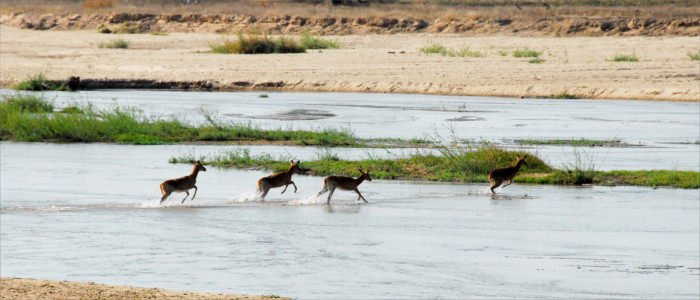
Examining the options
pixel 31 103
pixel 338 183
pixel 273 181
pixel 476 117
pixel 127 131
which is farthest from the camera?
pixel 476 117

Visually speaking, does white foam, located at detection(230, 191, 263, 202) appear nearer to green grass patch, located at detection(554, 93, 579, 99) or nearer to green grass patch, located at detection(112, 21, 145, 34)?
green grass patch, located at detection(554, 93, 579, 99)

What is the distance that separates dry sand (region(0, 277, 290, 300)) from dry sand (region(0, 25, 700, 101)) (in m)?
24.5

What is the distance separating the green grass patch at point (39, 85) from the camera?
1346 inches

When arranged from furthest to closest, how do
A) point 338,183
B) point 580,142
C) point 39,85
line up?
point 39,85
point 580,142
point 338,183

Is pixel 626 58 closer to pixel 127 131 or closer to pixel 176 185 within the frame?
pixel 127 131

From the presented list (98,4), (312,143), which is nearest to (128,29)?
(98,4)

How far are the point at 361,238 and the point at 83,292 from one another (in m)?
3.93

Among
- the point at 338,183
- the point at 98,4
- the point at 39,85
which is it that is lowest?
the point at 98,4

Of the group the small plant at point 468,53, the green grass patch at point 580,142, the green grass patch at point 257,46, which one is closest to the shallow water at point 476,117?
the green grass patch at point 580,142

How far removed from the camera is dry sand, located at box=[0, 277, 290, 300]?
28.7 ft

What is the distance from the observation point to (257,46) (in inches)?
1751

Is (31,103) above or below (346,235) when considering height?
below

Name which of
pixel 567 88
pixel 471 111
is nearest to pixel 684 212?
pixel 471 111

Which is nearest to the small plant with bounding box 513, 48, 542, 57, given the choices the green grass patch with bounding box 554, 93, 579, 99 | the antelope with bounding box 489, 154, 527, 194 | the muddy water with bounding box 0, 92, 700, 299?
the green grass patch with bounding box 554, 93, 579, 99
